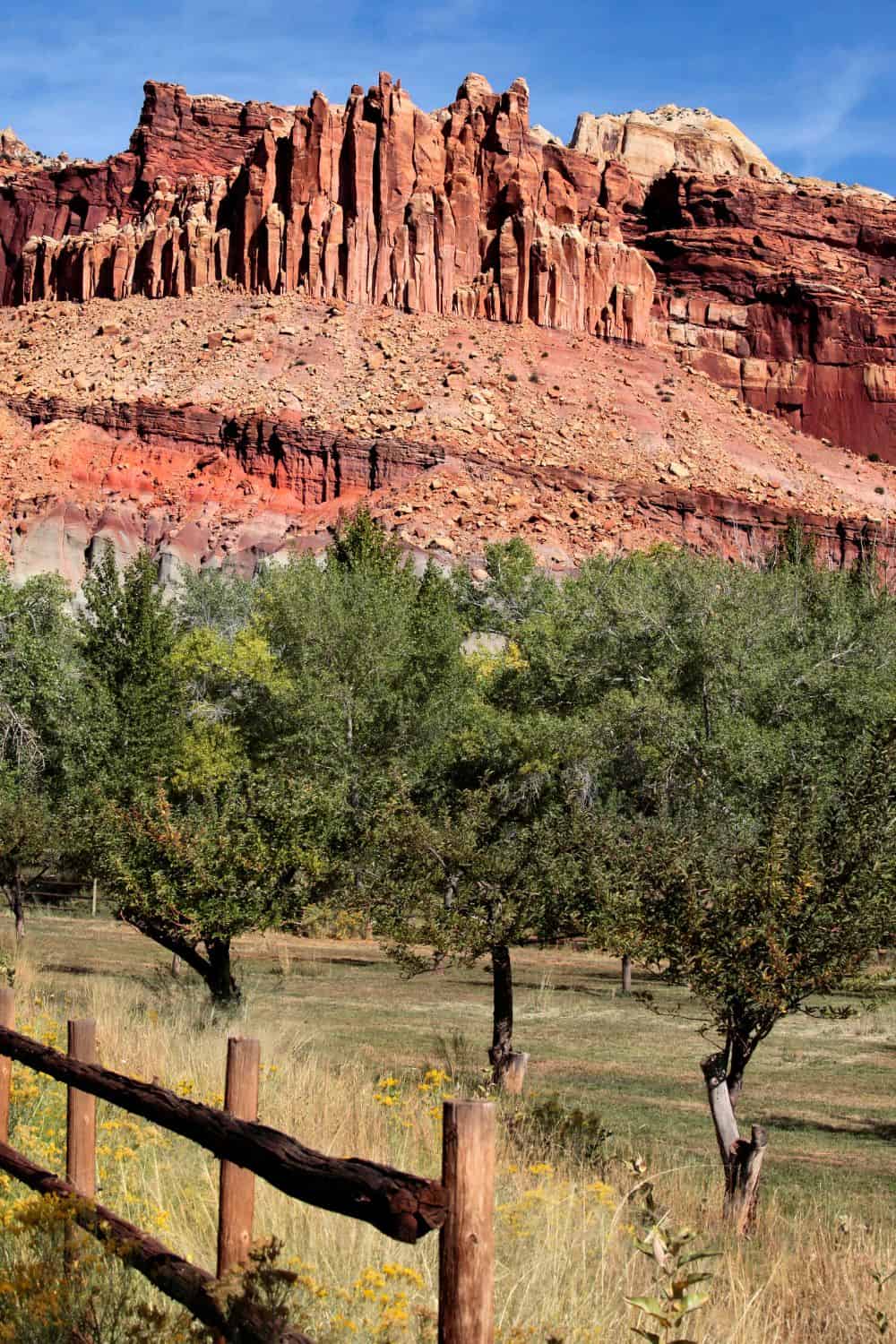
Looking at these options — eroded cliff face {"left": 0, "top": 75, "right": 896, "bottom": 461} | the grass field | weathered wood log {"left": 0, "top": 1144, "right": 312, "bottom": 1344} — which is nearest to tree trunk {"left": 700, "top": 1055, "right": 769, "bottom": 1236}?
the grass field

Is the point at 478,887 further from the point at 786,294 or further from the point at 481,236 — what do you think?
the point at 786,294

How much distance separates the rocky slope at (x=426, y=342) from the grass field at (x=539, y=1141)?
49.8m

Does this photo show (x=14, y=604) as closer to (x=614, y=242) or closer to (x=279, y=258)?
(x=279, y=258)

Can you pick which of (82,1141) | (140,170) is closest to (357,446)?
(140,170)

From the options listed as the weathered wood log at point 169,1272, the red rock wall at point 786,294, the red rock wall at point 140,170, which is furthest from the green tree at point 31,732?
the red rock wall at point 140,170

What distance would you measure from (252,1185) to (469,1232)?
1801 millimetres

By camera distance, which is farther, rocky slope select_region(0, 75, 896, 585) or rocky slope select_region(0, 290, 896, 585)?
rocky slope select_region(0, 75, 896, 585)

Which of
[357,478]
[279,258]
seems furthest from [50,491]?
[279,258]

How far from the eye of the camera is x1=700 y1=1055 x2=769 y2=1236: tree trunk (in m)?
9.84

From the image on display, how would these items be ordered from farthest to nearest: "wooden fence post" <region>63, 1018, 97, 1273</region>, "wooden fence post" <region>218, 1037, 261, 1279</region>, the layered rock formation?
the layered rock formation < "wooden fence post" <region>63, 1018, 97, 1273</region> < "wooden fence post" <region>218, 1037, 261, 1279</region>

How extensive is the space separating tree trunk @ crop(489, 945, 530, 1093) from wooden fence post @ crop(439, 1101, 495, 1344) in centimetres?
1276

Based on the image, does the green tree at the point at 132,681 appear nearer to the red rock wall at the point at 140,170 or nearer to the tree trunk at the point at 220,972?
the tree trunk at the point at 220,972

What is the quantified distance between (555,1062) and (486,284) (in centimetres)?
8971

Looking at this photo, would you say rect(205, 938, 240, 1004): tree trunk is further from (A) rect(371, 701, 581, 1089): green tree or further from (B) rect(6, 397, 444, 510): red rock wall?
(B) rect(6, 397, 444, 510): red rock wall
